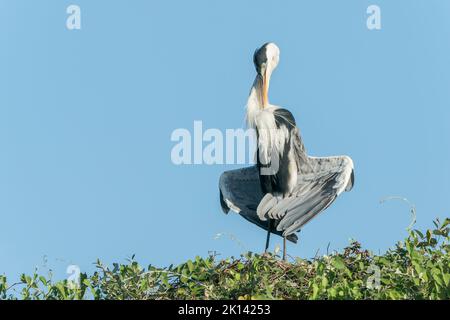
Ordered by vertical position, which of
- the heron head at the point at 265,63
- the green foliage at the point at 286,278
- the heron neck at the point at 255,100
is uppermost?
the heron head at the point at 265,63

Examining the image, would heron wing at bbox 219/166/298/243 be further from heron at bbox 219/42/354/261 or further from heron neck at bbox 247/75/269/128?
heron neck at bbox 247/75/269/128

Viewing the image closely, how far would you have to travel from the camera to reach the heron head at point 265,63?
14883mm

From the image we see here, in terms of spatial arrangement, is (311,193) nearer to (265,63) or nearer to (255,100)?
(255,100)

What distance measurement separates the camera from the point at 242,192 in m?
15.5

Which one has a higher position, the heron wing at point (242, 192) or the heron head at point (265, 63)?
the heron head at point (265, 63)

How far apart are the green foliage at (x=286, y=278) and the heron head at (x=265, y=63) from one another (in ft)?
9.68

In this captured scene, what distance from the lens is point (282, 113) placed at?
48.4ft

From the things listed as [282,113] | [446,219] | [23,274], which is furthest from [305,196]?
[23,274]

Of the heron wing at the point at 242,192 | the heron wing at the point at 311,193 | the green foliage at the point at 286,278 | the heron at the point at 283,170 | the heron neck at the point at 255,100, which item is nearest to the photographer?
the green foliage at the point at 286,278

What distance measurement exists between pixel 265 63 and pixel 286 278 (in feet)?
11.8

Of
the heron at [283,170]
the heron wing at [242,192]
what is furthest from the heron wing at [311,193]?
the heron wing at [242,192]

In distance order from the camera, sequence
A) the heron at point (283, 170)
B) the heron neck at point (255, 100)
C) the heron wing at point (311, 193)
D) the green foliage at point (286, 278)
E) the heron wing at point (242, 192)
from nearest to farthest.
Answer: the green foliage at point (286, 278) → the heron wing at point (311, 193) → the heron at point (283, 170) → the heron neck at point (255, 100) → the heron wing at point (242, 192)

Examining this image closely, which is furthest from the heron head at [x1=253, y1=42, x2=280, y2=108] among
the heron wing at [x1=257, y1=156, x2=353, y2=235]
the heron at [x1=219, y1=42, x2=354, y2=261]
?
the heron wing at [x1=257, y1=156, x2=353, y2=235]

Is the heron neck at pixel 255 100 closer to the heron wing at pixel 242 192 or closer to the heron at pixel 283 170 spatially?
the heron at pixel 283 170
